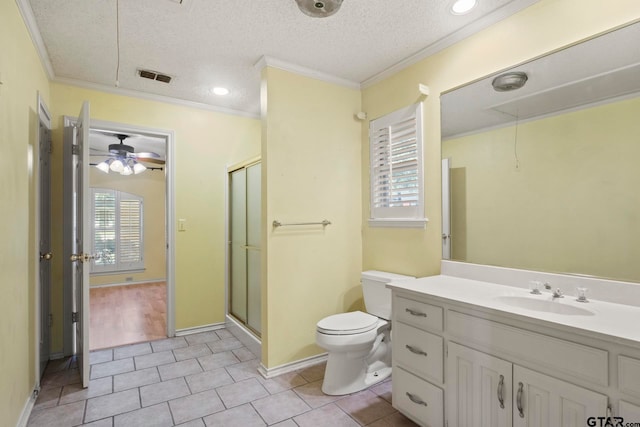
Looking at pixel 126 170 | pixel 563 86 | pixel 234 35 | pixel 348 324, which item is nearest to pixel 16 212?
pixel 234 35

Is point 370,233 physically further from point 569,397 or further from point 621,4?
point 621,4

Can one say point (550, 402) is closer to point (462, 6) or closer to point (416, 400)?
point (416, 400)

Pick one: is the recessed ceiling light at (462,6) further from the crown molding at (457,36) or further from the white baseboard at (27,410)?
the white baseboard at (27,410)

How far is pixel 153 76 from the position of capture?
2824 millimetres

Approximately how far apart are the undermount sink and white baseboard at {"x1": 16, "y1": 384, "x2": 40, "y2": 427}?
2692 mm

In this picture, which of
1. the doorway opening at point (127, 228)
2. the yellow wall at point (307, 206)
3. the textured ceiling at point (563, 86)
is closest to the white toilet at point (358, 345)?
the yellow wall at point (307, 206)

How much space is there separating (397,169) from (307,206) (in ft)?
2.59

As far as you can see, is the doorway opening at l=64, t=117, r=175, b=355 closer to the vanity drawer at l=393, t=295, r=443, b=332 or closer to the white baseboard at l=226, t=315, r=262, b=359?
the white baseboard at l=226, t=315, r=262, b=359

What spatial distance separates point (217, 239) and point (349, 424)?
7.71 feet

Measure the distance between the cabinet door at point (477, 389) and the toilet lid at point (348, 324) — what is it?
69 cm

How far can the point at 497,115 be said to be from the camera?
6.59ft

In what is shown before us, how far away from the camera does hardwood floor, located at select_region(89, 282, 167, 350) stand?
3.34m

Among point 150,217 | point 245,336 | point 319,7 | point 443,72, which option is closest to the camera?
point 319,7

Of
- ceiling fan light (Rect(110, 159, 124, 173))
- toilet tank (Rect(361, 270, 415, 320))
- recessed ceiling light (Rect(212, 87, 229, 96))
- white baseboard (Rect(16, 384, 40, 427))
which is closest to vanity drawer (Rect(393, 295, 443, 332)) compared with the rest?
toilet tank (Rect(361, 270, 415, 320))
